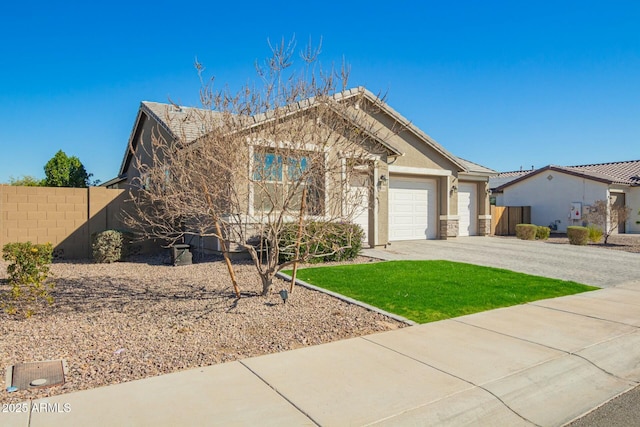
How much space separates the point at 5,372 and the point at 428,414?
4295mm

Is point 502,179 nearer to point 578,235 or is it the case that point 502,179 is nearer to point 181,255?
point 578,235

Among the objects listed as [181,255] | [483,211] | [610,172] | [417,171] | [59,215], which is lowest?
[181,255]

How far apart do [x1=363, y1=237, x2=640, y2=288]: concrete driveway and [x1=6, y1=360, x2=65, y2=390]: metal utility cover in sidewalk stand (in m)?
9.30

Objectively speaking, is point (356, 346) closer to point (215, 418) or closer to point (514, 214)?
point (215, 418)

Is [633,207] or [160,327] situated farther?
[633,207]

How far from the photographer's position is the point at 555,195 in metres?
26.4

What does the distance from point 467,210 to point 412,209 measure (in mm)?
3967

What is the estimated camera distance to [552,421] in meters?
4.05

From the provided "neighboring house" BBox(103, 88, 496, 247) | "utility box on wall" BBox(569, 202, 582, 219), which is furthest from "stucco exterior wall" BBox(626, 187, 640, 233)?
"neighboring house" BBox(103, 88, 496, 247)

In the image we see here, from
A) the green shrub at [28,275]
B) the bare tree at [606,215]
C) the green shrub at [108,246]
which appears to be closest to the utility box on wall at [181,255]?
the green shrub at [108,246]

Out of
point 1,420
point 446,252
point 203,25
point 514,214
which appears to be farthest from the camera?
point 514,214

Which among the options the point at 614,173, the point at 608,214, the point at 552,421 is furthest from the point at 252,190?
the point at 614,173

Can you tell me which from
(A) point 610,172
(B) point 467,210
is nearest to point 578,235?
(B) point 467,210

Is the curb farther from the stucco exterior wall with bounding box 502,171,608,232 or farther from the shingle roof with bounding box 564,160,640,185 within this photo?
the shingle roof with bounding box 564,160,640,185
